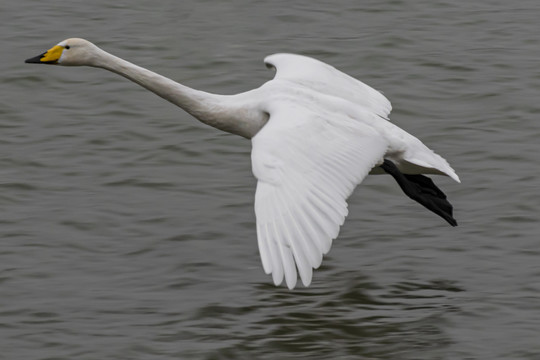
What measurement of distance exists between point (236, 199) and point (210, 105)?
3.94 feet

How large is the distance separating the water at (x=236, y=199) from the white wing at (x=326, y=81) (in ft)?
2.62

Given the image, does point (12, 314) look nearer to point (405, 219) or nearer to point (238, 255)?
point (238, 255)

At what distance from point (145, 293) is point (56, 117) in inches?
142

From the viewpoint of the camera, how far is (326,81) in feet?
30.4

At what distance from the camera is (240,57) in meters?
12.6

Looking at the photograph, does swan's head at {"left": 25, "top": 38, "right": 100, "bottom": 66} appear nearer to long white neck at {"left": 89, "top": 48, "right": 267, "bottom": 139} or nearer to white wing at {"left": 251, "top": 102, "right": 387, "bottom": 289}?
long white neck at {"left": 89, "top": 48, "right": 267, "bottom": 139}

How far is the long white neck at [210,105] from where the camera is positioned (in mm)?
8555

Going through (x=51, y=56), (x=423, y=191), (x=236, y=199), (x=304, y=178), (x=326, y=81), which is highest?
(x=51, y=56)

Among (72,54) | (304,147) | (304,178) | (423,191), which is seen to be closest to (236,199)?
(423,191)

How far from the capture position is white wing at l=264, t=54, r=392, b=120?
30.0 feet

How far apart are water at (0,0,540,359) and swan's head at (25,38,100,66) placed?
1088mm

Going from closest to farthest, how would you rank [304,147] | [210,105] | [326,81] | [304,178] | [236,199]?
[304,178]
[304,147]
[210,105]
[326,81]
[236,199]

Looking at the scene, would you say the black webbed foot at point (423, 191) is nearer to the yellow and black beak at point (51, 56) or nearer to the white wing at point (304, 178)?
the white wing at point (304, 178)

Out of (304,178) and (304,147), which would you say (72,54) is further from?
(304,178)
